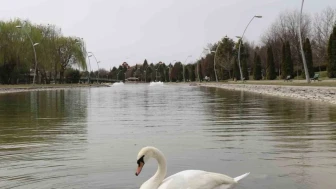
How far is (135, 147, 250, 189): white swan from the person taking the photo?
5.07 meters

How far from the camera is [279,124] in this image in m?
13.3

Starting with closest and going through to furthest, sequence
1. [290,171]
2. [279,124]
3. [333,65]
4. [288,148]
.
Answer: [290,171] → [288,148] → [279,124] → [333,65]

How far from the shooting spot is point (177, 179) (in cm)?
512

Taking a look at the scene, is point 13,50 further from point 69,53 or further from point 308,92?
point 308,92

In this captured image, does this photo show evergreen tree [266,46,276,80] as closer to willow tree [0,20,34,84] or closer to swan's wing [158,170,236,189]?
willow tree [0,20,34,84]

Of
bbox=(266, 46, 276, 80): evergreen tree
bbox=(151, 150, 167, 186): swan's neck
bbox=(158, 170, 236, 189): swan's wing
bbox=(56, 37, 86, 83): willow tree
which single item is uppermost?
bbox=(56, 37, 86, 83): willow tree

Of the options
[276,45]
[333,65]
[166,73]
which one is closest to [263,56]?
[276,45]

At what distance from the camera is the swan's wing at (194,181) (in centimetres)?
505

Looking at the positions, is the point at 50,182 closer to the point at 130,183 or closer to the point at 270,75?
the point at 130,183

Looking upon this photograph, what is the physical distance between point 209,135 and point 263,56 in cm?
9352

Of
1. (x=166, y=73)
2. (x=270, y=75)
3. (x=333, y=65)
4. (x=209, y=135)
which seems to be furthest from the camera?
(x=166, y=73)

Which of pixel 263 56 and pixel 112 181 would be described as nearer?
pixel 112 181

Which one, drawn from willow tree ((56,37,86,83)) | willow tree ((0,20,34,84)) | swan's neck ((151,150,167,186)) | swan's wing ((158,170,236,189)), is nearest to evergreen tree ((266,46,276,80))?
willow tree ((56,37,86,83))

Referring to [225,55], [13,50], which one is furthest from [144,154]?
[225,55]
